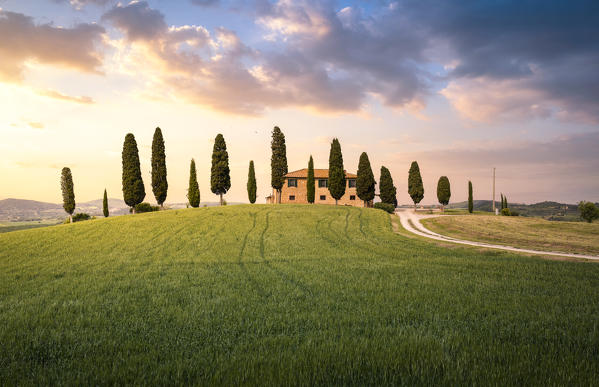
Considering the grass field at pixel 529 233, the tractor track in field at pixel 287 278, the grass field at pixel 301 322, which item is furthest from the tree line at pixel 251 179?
the tractor track in field at pixel 287 278

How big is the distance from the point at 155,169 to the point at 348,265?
132ft

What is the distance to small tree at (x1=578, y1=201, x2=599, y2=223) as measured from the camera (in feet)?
165

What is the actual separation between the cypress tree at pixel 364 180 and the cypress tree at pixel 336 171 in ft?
13.1

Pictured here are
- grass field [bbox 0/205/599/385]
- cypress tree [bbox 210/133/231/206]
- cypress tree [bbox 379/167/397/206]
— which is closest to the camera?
grass field [bbox 0/205/599/385]

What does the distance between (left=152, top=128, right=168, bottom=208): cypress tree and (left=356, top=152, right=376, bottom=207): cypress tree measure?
103 ft

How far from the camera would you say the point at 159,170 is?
4562 centimetres

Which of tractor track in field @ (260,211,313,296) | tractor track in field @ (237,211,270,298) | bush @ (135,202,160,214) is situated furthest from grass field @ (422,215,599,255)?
bush @ (135,202,160,214)

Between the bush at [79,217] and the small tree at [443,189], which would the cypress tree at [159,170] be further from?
the small tree at [443,189]

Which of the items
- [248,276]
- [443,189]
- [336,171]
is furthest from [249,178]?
[248,276]

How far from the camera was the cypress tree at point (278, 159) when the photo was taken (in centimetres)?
5553

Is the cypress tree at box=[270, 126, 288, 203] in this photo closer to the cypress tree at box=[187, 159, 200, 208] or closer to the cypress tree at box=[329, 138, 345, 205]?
the cypress tree at box=[329, 138, 345, 205]

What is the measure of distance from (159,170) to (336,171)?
2729 centimetres

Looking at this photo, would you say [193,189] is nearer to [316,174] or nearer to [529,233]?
[316,174]

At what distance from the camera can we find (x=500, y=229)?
3247 centimetres
